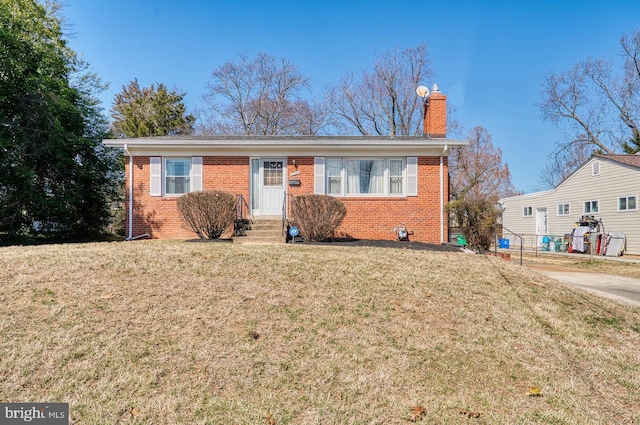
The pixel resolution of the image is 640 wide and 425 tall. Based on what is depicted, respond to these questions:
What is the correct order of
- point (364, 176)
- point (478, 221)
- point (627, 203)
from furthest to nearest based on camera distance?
point (627, 203) < point (364, 176) < point (478, 221)

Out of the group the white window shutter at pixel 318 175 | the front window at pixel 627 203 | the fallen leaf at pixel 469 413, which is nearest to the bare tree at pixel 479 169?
the front window at pixel 627 203

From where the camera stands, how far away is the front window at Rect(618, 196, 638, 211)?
14789 millimetres

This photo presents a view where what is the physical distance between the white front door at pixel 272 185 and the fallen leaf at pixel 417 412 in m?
8.91

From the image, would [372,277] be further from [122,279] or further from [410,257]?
[122,279]

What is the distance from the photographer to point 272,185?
11320mm

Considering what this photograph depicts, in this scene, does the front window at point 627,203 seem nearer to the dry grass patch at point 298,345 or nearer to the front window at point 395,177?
the front window at point 395,177

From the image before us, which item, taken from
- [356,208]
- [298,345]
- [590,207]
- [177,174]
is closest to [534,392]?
[298,345]

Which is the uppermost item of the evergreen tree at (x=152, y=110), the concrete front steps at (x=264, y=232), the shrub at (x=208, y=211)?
the evergreen tree at (x=152, y=110)

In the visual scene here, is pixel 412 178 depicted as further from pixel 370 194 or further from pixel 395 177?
pixel 370 194

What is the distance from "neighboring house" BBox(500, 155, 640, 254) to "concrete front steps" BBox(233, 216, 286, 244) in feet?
37.0

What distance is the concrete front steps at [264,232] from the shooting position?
9156 mm

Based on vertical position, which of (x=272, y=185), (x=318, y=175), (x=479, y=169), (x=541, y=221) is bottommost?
(x=541, y=221)

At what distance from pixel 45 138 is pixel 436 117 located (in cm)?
1319

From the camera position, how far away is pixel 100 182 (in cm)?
1434
